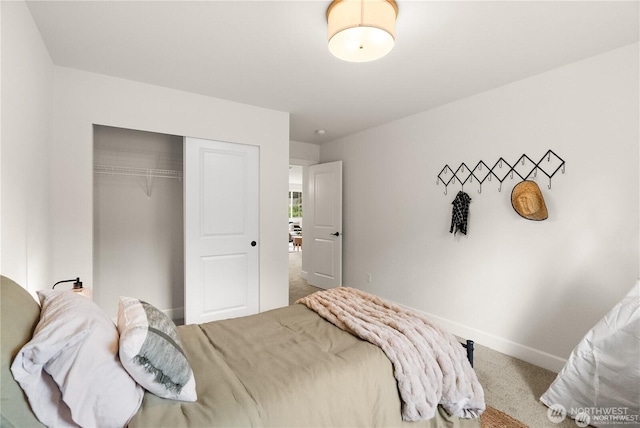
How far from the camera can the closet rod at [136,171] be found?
3.26m

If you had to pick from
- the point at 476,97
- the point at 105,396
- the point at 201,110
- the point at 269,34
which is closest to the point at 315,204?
the point at 201,110

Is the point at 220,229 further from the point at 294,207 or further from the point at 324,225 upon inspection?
the point at 294,207

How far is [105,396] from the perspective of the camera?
950 millimetres

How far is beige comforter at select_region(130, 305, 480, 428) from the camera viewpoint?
108 cm

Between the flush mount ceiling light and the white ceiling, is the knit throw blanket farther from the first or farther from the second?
the white ceiling

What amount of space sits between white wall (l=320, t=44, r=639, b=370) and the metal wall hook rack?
5cm

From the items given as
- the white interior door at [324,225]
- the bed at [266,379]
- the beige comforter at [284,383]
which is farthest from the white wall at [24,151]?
the white interior door at [324,225]

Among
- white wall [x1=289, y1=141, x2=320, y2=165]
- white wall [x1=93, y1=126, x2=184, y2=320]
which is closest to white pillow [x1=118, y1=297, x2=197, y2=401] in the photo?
white wall [x1=93, y1=126, x2=184, y2=320]

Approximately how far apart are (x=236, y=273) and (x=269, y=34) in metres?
2.38

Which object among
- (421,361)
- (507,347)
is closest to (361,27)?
(421,361)

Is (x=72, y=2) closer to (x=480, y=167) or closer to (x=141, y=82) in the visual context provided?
(x=141, y=82)

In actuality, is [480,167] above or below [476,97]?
below
